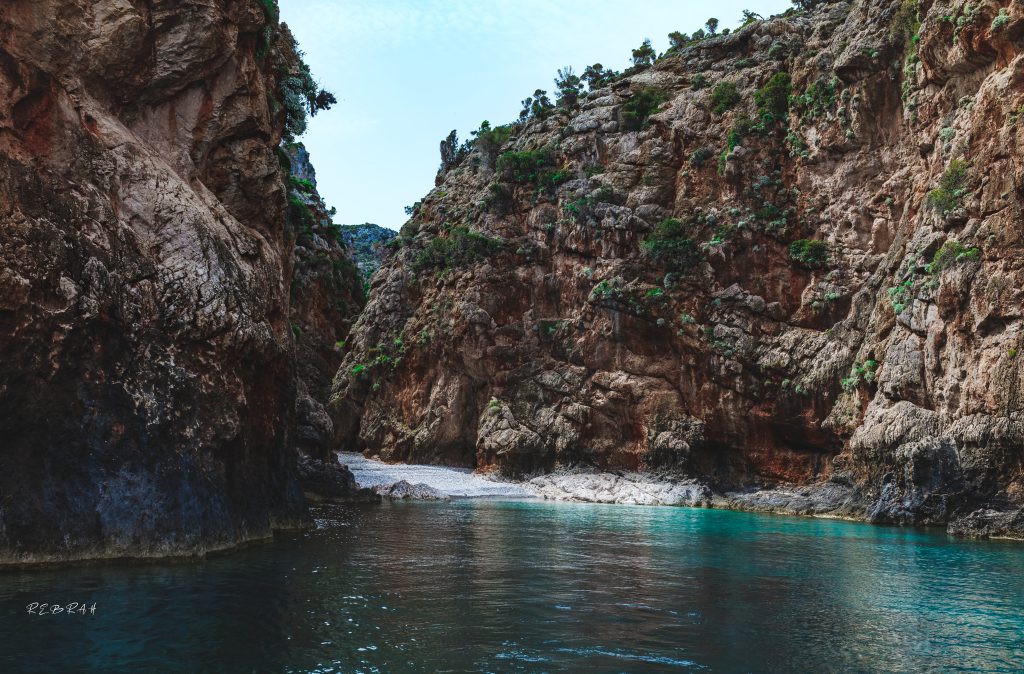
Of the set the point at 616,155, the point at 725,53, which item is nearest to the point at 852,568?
the point at 616,155

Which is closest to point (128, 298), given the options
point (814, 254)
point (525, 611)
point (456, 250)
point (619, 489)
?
point (525, 611)

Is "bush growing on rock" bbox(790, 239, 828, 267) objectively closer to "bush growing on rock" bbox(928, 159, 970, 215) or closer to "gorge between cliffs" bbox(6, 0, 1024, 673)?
"gorge between cliffs" bbox(6, 0, 1024, 673)

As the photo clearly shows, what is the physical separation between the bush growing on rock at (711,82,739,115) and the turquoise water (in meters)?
33.7

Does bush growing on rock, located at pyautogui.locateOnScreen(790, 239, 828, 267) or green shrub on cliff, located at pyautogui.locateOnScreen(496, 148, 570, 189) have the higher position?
green shrub on cliff, located at pyautogui.locateOnScreen(496, 148, 570, 189)

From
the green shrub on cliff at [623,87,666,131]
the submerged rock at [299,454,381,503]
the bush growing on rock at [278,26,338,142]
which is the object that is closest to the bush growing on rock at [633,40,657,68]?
the green shrub on cliff at [623,87,666,131]

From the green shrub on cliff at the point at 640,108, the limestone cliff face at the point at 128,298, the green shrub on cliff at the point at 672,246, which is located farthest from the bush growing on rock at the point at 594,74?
the limestone cliff face at the point at 128,298

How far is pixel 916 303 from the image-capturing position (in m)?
26.7

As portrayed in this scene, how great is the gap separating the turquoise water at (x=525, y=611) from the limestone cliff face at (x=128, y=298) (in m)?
1.19

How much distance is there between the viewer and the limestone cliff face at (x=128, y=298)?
37.6 feet

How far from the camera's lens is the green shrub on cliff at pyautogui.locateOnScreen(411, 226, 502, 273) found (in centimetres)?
5041

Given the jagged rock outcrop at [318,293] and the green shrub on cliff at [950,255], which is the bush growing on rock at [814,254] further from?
the jagged rock outcrop at [318,293]

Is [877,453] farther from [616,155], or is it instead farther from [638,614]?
[616,155]

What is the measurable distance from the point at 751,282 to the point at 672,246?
5104mm

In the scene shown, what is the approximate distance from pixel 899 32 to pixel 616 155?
1941cm
